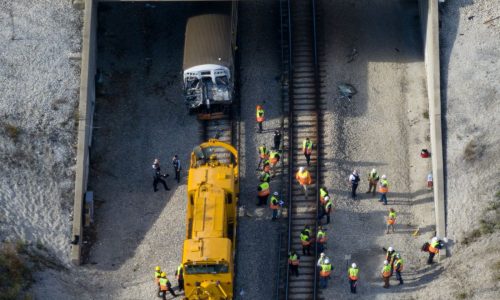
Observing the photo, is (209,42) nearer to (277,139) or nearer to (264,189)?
(277,139)

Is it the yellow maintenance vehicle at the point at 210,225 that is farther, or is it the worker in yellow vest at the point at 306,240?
the worker in yellow vest at the point at 306,240

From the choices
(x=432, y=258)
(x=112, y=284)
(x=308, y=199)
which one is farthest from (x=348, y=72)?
(x=112, y=284)

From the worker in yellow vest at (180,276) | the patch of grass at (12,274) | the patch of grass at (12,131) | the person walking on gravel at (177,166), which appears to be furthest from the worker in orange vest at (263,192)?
the patch of grass at (12,131)

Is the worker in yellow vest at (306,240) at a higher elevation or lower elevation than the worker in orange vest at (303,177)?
lower

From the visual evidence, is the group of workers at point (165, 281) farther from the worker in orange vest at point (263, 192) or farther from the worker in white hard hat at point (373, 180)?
the worker in white hard hat at point (373, 180)

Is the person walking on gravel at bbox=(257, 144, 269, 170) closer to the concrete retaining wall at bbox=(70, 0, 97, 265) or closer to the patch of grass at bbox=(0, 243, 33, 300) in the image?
the concrete retaining wall at bbox=(70, 0, 97, 265)

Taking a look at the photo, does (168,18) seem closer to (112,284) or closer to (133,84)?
(133,84)

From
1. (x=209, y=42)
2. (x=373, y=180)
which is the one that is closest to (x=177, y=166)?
(x=209, y=42)
